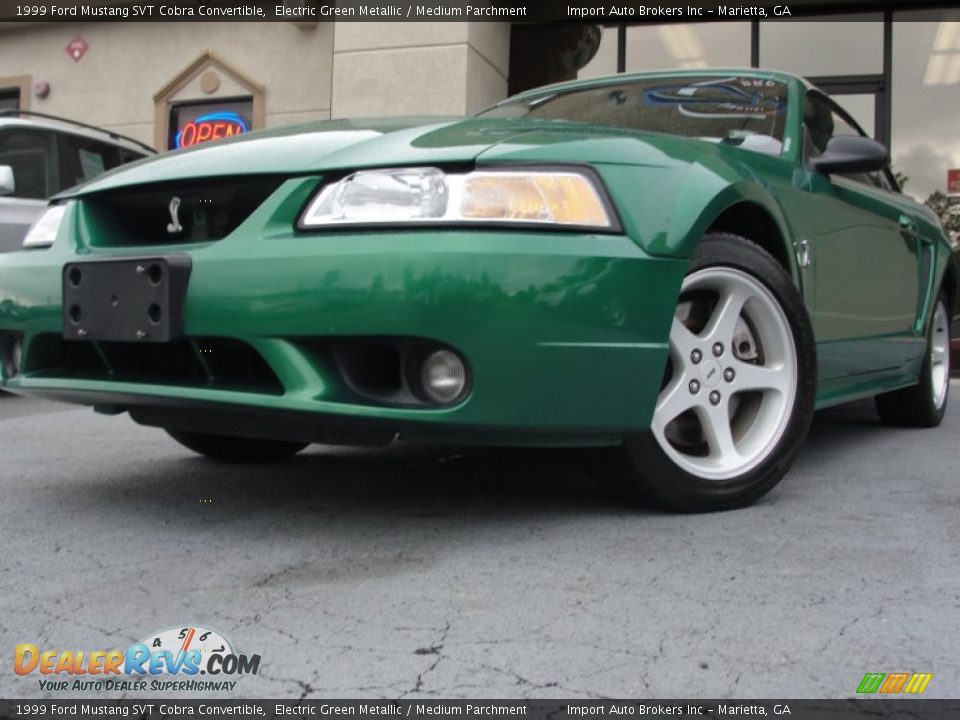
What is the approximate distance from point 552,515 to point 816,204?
132 cm

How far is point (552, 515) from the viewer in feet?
8.52

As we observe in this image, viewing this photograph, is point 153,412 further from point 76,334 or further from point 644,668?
point 644,668

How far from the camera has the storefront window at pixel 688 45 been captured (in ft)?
32.0

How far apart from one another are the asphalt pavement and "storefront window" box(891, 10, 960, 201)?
267 inches

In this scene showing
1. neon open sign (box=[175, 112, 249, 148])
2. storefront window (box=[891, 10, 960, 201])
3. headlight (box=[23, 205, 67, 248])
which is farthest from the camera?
neon open sign (box=[175, 112, 249, 148])

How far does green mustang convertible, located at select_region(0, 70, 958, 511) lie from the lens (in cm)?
221

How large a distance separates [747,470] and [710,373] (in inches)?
10.4

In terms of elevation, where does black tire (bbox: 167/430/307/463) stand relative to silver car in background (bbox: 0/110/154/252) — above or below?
below

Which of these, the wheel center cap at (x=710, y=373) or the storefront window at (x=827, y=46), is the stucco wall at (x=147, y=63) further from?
the wheel center cap at (x=710, y=373)

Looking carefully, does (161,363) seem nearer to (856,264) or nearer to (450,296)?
(450,296)

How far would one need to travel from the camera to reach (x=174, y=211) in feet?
8.45

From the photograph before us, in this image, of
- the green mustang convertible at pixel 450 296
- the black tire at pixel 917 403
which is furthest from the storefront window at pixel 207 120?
the green mustang convertible at pixel 450 296

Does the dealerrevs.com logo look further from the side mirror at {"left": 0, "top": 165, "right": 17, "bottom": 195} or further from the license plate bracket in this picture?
the side mirror at {"left": 0, "top": 165, "right": 17, "bottom": 195}

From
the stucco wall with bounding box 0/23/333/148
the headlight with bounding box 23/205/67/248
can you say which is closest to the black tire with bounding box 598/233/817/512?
the headlight with bounding box 23/205/67/248
